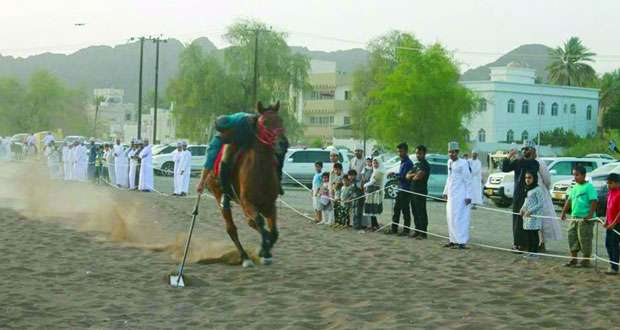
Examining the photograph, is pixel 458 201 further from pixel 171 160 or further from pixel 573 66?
pixel 573 66

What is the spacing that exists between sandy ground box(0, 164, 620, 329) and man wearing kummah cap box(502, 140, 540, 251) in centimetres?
48

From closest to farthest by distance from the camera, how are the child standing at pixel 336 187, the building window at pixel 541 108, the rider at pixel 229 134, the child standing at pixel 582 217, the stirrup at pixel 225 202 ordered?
the rider at pixel 229 134
the stirrup at pixel 225 202
the child standing at pixel 582 217
the child standing at pixel 336 187
the building window at pixel 541 108

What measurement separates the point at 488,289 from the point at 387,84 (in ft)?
196

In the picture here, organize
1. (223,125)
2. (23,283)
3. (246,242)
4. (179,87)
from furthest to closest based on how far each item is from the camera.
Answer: (179,87) → (246,242) → (223,125) → (23,283)

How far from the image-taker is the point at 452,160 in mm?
17328

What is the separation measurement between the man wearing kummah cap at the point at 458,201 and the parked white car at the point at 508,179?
12.9 meters

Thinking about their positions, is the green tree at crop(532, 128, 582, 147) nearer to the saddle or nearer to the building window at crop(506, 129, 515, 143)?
the building window at crop(506, 129, 515, 143)

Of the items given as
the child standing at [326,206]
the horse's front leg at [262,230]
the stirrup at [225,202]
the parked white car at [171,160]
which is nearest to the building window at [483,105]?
the parked white car at [171,160]

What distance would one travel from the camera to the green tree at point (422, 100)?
6631cm

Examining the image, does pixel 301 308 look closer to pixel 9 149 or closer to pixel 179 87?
pixel 9 149

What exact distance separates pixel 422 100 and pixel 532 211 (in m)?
51.3

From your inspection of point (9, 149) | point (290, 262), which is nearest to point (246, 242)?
point (290, 262)

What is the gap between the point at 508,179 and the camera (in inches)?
1218

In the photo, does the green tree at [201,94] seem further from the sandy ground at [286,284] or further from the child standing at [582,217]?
the child standing at [582,217]
